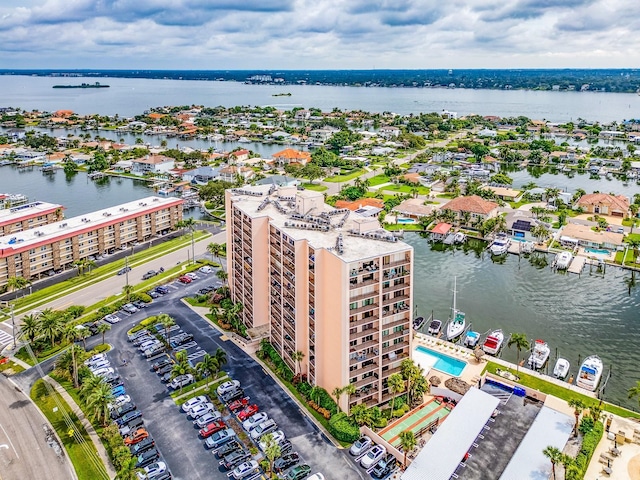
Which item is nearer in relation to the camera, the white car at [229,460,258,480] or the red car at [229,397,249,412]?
the white car at [229,460,258,480]

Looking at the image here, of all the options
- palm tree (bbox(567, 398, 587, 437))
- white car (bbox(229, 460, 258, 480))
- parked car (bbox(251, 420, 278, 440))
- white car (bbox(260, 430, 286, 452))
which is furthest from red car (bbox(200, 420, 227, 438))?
palm tree (bbox(567, 398, 587, 437))

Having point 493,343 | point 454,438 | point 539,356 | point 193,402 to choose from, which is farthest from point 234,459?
point 539,356

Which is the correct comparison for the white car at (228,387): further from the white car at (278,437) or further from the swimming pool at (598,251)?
the swimming pool at (598,251)

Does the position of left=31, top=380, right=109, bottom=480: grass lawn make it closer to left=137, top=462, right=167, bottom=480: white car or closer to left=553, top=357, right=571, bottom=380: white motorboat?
left=137, top=462, right=167, bottom=480: white car

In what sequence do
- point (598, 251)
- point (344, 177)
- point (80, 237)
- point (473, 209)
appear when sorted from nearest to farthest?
1. point (80, 237)
2. point (598, 251)
3. point (473, 209)
4. point (344, 177)

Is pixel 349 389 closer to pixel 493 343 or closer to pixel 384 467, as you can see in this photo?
pixel 384 467

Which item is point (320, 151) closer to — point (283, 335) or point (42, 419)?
point (283, 335)
